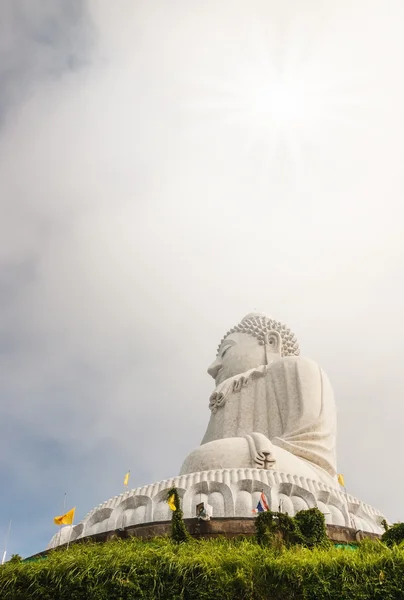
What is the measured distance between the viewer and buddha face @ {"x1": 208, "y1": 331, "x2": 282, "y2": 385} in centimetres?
1703

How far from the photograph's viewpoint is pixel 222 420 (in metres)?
15.3

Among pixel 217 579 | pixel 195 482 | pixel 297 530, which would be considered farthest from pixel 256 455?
pixel 217 579

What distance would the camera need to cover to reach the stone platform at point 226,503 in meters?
9.30

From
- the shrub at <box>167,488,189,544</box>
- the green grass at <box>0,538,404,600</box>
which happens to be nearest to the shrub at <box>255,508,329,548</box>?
the shrub at <box>167,488,189,544</box>

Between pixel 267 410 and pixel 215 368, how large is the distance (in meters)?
3.22

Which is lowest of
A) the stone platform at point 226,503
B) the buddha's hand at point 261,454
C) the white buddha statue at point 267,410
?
the stone platform at point 226,503

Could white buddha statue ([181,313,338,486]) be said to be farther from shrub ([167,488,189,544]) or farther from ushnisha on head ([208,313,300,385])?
shrub ([167,488,189,544])

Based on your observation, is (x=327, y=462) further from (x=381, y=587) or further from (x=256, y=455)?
(x=381, y=587)

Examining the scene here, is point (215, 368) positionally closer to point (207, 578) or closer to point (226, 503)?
point (226, 503)

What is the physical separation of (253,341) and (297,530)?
10.0 meters

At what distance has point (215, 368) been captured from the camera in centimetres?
1780

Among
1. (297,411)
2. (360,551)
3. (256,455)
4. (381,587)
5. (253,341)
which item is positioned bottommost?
(381,587)

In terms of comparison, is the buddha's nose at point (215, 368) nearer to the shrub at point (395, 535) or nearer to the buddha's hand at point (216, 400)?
the buddha's hand at point (216, 400)

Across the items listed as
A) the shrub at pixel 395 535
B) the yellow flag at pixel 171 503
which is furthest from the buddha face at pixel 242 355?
the shrub at pixel 395 535
